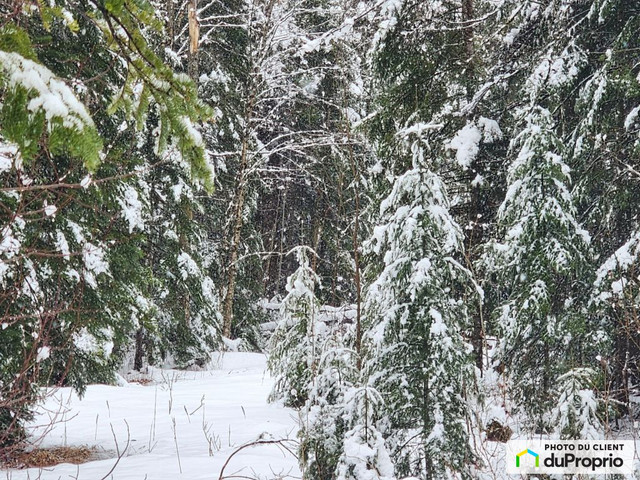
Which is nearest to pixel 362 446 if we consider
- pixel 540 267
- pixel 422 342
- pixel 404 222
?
pixel 422 342

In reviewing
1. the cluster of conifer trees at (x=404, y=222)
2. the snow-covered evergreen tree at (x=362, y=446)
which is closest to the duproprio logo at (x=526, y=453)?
the cluster of conifer trees at (x=404, y=222)

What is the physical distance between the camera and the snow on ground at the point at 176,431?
12.8 ft

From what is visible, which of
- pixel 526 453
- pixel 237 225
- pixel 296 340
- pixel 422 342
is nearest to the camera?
pixel 422 342

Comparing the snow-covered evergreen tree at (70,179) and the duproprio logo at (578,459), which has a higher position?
the snow-covered evergreen tree at (70,179)

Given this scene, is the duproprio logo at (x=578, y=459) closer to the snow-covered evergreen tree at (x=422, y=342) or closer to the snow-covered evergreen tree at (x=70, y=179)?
the snow-covered evergreen tree at (x=422, y=342)

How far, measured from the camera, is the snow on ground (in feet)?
12.8

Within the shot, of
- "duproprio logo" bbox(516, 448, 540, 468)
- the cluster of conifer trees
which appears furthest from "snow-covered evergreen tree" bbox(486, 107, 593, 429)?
"duproprio logo" bbox(516, 448, 540, 468)

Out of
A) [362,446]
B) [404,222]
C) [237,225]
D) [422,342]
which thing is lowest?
[362,446]

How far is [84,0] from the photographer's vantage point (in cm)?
269

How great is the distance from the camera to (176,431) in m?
5.39

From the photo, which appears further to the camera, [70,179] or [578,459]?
[70,179]

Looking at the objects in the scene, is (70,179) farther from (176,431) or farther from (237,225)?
(237,225)

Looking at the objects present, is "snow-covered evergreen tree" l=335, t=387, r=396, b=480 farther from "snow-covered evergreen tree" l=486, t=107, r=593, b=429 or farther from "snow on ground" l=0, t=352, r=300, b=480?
"snow-covered evergreen tree" l=486, t=107, r=593, b=429

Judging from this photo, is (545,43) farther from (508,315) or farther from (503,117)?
(508,315)
